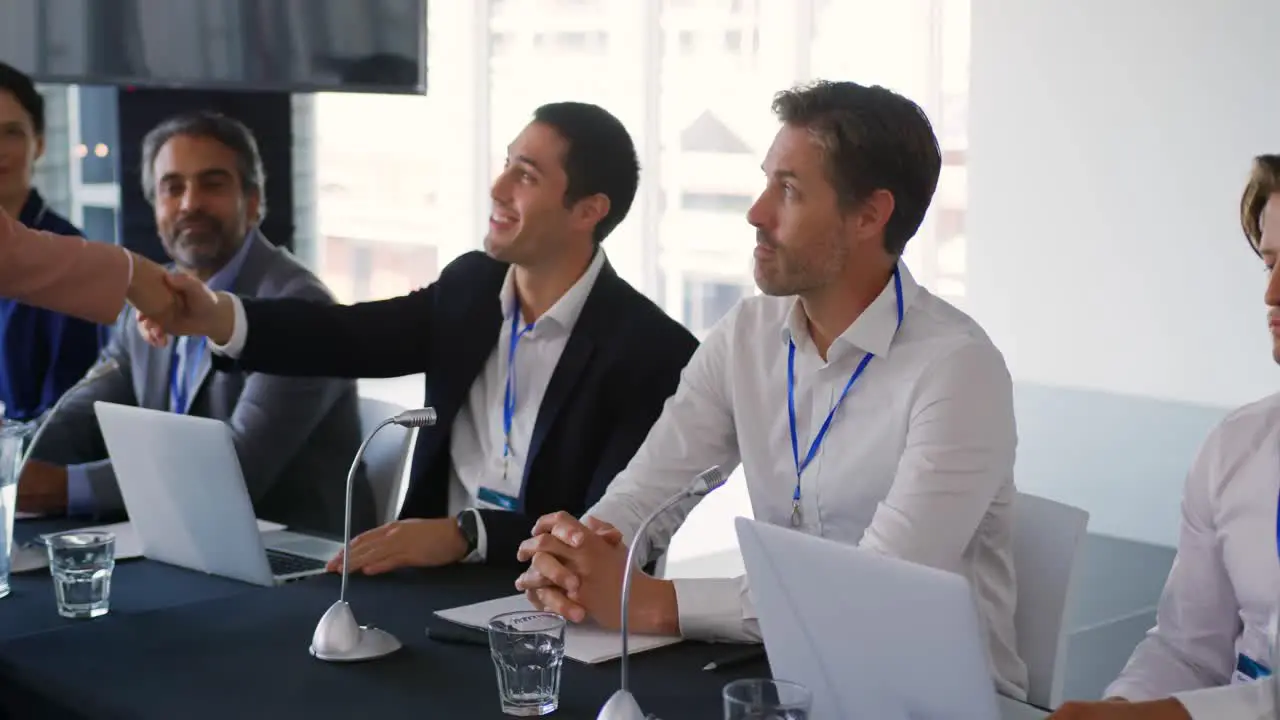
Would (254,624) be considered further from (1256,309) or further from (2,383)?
(1256,309)

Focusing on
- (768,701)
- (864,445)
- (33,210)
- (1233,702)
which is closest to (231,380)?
(33,210)

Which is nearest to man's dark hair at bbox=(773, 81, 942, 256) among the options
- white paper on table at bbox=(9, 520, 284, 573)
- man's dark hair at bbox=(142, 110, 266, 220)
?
white paper on table at bbox=(9, 520, 284, 573)

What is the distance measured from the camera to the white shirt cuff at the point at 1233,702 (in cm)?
145

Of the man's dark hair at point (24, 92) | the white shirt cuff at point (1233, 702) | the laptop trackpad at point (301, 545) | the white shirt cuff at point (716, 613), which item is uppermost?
the man's dark hair at point (24, 92)

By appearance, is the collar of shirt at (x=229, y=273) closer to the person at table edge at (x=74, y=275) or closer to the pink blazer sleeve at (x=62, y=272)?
the person at table edge at (x=74, y=275)

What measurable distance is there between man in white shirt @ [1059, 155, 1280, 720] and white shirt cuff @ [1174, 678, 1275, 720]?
0.23m

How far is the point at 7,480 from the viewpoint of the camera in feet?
7.15

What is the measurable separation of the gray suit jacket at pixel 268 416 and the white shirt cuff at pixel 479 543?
0.68 m

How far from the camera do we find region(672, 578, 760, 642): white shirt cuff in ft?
6.19

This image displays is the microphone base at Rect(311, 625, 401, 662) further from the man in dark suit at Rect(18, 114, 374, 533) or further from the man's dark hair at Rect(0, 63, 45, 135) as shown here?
the man's dark hair at Rect(0, 63, 45, 135)

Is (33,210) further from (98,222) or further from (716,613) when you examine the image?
(716,613)

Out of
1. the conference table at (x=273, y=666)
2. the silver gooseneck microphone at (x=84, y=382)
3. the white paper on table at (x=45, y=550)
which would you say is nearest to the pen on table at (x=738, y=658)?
the conference table at (x=273, y=666)

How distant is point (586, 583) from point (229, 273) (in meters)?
1.66

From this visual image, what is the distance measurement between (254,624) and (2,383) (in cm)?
184
